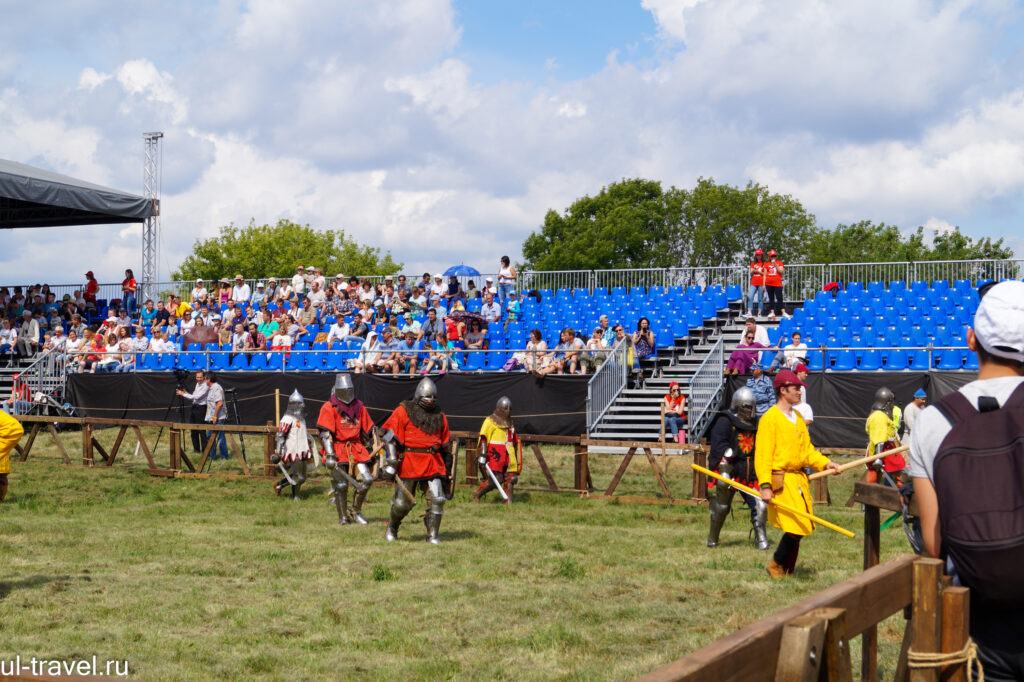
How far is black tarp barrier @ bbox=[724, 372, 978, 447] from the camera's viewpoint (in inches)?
746

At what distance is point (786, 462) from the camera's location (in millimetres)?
8961

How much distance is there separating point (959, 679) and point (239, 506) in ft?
43.1

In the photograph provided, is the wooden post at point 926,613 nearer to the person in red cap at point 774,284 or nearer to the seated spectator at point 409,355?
the seated spectator at point 409,355

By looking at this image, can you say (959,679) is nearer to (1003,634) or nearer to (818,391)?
(1003,634)

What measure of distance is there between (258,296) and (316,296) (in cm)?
213

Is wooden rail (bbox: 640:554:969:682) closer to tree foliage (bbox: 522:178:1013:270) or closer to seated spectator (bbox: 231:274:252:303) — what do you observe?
seated spectator (bbox: 231:274:252:303)

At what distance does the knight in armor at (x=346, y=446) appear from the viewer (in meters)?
13.8

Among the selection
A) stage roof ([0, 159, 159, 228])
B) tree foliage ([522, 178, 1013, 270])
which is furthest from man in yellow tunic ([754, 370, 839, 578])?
tree foliage ([522, 178, 1013, 270])

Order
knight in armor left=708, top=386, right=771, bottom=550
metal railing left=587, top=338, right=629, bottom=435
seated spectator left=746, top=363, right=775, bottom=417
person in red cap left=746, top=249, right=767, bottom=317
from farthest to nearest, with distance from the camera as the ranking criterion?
person in red cap left=746, top=249, right=767, bottom=317
metal railing left=587, top=338, right=629, bottom=435
seated spectator left=746, top=363, right=775, bottom=417
knight in armor left=708, top=386, right=771, bottom=550

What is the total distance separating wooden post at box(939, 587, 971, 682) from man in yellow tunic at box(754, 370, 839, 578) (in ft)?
18.8

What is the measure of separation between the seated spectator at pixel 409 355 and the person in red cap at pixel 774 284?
8.27 meters

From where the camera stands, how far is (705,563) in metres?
10.5

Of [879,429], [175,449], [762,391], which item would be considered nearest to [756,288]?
[762,391]

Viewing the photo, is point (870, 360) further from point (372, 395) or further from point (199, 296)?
point (199, 296)
